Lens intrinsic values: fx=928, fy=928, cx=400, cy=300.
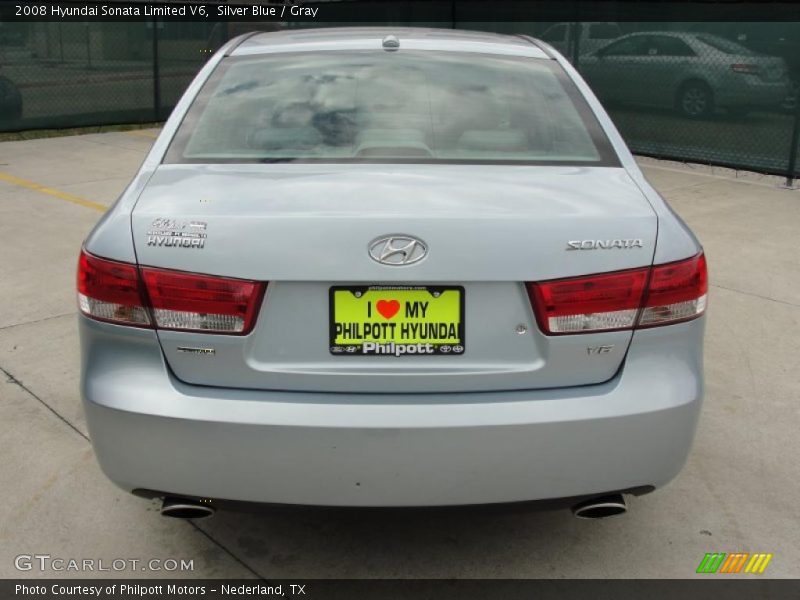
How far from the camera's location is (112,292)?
251 cm

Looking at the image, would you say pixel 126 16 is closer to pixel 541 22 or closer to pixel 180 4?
pixel 180 4

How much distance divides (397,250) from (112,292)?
0.79 meters

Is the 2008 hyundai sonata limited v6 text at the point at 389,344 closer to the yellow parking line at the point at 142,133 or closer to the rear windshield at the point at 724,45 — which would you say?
the rear windshield at the point at 724,45

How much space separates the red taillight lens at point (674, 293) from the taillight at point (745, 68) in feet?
28.3

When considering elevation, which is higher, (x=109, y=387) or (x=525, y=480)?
(x=109, y=387)

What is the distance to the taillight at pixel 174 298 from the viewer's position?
240cm

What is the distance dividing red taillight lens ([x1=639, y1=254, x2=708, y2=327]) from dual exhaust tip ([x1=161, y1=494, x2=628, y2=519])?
51cm

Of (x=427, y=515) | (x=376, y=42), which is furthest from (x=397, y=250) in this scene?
(x=376, y=42)

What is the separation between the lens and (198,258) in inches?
95.0

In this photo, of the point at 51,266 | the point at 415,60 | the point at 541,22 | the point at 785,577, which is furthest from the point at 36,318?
the point at 541,22

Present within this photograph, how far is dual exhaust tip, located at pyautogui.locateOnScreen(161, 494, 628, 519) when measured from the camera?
101 inches

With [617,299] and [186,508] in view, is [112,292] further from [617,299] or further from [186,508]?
[617,299]

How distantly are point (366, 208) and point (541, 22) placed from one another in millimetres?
11171

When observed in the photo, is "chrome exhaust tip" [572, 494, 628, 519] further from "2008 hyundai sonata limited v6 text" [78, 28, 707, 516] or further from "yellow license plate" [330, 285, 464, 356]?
"yellow license plate" [330, 285, 464, 356]
